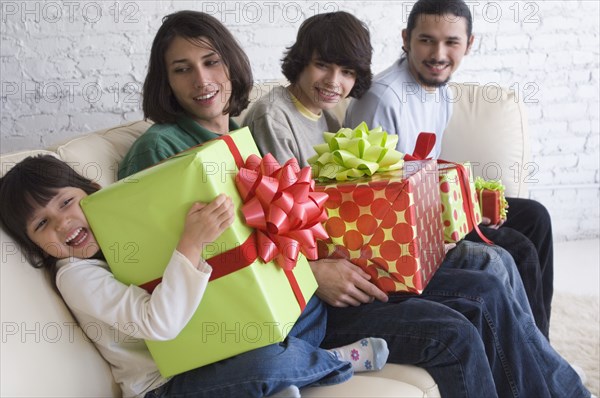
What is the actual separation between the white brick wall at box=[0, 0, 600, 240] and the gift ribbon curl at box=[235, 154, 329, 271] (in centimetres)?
127

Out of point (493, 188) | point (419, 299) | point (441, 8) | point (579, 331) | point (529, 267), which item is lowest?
point (579, 331)

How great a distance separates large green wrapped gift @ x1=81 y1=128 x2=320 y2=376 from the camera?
115cm

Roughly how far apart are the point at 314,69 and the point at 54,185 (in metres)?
0.83

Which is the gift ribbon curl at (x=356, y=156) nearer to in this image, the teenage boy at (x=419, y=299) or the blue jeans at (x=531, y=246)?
the teenage boy at (x=419, y=299)

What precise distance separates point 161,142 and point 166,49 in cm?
26

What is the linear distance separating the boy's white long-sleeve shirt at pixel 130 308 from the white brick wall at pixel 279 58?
1.20 metres

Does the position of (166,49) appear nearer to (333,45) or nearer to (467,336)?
(333,45)

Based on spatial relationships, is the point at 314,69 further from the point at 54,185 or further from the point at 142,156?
the point at 54,185

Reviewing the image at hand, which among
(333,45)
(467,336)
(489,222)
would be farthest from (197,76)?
(489,222)

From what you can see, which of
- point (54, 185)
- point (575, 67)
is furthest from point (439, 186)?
point (575, 67)

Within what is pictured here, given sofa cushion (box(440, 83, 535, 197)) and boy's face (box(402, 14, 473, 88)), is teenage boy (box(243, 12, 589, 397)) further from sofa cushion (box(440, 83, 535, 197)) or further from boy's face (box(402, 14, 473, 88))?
sofa cushion (box(440, 83, 535, 197))

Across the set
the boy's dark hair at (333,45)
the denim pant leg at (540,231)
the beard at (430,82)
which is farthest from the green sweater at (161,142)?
the denim pant leg at (540,231)

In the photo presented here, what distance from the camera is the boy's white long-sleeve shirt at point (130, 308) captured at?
1146 mm

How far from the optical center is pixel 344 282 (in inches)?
58.4
